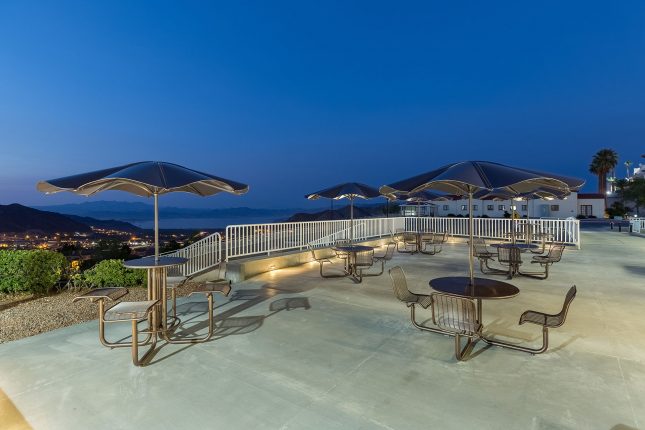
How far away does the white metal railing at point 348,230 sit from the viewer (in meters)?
7.81

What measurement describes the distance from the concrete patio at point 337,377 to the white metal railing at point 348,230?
10.7ft

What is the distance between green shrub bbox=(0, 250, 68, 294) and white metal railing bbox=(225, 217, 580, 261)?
3420mm

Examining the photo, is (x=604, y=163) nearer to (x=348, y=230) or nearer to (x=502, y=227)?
(x=502, y=227)

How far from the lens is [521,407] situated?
7.63 ft

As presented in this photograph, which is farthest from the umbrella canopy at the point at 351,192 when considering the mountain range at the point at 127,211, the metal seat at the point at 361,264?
the mountain range at the point at 127,211

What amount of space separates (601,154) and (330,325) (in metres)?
65.4

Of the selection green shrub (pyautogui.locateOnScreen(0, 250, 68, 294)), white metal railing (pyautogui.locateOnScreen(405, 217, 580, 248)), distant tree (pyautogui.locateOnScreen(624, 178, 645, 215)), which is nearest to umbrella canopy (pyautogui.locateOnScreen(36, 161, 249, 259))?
green shrub (pyautogui.locateOnScreen(0, 250, 68, 294))

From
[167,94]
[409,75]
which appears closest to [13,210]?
[167,94]

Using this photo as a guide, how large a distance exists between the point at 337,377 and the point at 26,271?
6.48 meters

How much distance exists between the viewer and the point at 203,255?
24.2 ft

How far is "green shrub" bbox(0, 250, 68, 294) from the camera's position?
18.6 feet

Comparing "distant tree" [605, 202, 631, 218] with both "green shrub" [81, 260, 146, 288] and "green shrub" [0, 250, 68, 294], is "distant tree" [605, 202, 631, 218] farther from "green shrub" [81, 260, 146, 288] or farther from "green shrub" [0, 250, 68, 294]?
"green shrub" [0, 250, 68, 294]

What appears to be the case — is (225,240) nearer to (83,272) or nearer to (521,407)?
(83,272)

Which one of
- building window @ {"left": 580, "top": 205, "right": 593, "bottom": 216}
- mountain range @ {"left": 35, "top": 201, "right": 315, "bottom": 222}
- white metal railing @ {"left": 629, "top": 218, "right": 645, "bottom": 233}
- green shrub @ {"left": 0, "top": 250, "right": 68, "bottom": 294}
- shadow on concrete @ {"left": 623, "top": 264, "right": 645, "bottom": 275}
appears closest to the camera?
green shrub @ {"left": 0, "top": 250, "right": 68, "bottom": 294}
